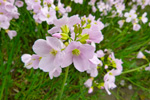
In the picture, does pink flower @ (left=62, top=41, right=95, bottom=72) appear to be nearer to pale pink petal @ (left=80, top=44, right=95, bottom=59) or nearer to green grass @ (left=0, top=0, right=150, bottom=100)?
pale pink petal @ (left=80, top=44, right=95, bottom=59)

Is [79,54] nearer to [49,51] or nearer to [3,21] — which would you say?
[49,51]

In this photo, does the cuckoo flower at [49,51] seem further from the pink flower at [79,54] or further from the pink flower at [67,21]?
the pink flower at [67,21]

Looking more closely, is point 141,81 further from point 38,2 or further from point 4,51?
point 4,51

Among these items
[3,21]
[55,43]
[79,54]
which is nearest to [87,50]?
[79,54]

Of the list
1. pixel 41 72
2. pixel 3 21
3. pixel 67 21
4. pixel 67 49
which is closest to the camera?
pixel 67 49

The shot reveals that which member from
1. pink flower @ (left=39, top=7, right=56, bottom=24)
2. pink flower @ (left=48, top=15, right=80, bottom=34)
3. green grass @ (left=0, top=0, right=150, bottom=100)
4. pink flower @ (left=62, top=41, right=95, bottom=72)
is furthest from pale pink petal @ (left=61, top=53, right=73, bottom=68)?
green grass @ (left=0, top=0, right=150, bottom=100)

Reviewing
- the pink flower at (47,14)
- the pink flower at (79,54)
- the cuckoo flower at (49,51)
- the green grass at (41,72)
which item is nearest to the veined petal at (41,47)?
the cuckoo flower at (49,51)
